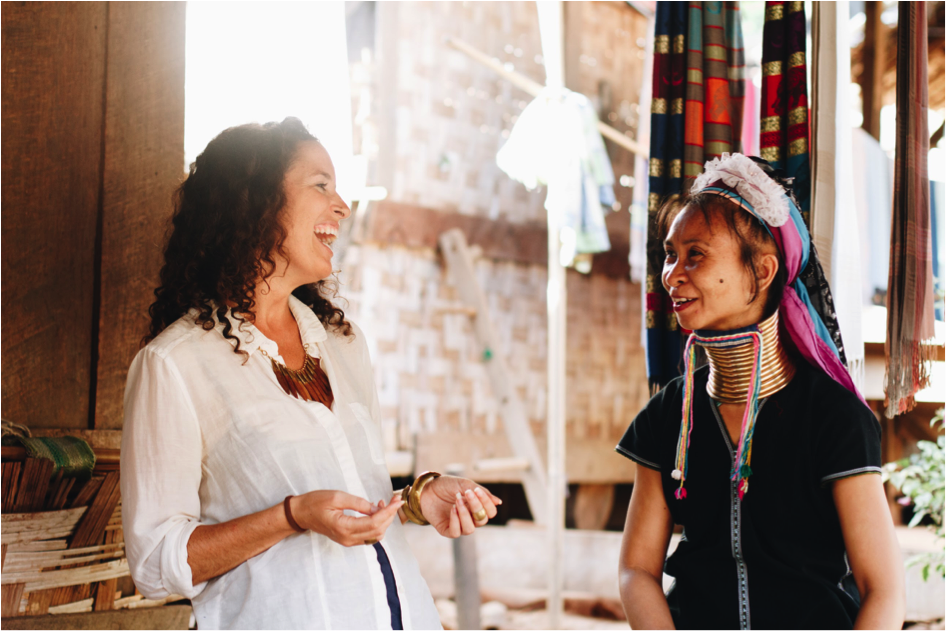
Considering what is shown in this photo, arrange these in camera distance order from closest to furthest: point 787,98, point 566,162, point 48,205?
1. point 787,98
2. point 48,205
3. point 566,162

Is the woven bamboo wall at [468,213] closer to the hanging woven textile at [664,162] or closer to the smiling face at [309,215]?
the hanging woven textile at [664,162]

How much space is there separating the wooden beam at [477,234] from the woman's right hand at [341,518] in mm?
3616

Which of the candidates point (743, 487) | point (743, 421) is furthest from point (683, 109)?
point (743, 487)

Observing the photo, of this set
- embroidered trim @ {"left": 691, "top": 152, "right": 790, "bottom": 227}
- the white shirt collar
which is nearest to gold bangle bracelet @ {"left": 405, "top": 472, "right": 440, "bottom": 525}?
the white shirt collar

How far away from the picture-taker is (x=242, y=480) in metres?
1.46

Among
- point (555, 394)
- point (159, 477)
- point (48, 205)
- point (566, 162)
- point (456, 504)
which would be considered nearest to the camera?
point (159, 477)

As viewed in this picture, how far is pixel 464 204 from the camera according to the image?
5.18m

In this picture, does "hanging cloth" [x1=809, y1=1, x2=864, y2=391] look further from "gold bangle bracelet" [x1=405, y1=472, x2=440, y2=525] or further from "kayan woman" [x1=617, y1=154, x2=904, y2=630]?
"gold bangle bracelet" [x1=405, y1=472, x2=440, y2=525]

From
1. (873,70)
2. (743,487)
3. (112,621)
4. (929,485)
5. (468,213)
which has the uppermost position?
(873,70)

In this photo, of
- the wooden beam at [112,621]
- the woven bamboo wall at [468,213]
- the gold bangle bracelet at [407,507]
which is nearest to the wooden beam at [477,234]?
the woven bamboo wall at [468,213]

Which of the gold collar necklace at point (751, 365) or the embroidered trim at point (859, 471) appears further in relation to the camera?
the gold collar necklace at point (751, 365)

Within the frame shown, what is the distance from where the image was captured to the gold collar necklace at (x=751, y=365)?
1532mm

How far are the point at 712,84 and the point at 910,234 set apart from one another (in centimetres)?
69

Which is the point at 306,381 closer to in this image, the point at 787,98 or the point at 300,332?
the point at 300,332
